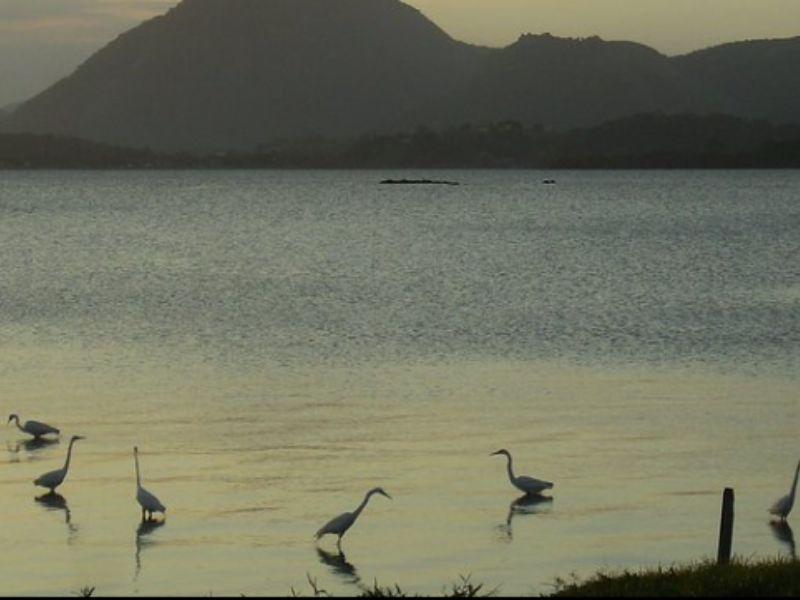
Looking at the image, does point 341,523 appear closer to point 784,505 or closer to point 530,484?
point 530,484

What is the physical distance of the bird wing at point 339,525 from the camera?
22125 mm

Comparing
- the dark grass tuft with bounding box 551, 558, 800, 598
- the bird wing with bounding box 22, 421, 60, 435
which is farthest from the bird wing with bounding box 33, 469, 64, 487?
the dark grass tuft with bounding box 551, 558, 800, 598

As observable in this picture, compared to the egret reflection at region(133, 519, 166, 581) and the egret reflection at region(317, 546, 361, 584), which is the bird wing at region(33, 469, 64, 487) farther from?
the egret reflection at region(317, 546, 361, 584)

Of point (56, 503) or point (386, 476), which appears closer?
point (56, 503)

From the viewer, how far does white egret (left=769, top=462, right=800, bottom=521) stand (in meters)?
23.3

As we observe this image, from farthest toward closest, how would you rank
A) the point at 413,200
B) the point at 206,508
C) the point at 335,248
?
the point at 413,200
the point at 335,248
the point at 206,508

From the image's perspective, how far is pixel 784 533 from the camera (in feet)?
76.3

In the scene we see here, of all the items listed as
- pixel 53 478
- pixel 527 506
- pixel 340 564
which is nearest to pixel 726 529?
pixel 340 564

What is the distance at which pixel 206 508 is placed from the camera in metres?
24.6

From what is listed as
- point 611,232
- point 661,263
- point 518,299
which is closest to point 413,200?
point 611,232

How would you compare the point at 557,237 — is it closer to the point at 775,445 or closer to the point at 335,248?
the point at 335,248

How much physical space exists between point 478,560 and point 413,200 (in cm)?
17652

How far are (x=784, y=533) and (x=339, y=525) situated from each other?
5.76 meters

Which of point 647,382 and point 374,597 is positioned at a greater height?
point 374,597
